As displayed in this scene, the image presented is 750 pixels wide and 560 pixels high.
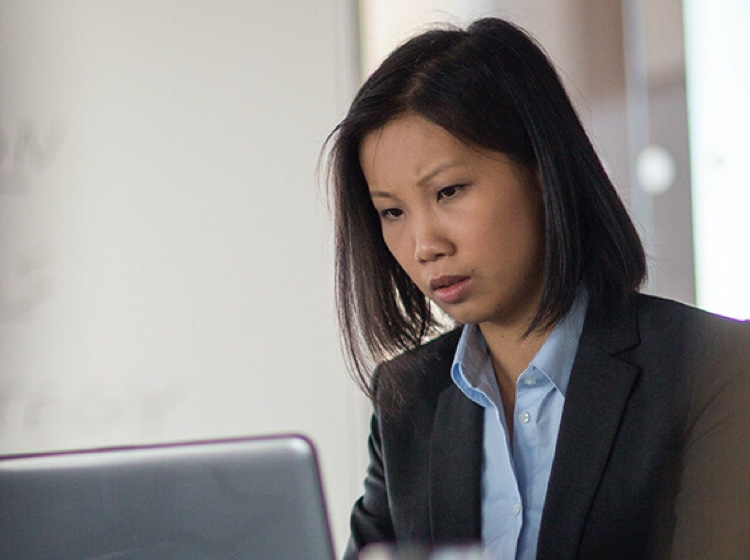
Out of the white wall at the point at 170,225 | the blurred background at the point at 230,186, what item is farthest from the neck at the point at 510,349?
the white wall at the point at 170,225

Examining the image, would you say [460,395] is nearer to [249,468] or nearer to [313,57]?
[249,468]

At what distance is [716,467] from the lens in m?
0.67

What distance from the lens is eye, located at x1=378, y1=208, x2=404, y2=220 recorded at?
2.36ft

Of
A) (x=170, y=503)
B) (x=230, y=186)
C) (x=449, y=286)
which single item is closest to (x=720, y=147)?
(x=449, y=286)

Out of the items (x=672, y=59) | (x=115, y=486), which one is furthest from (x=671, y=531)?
(x=672, y=59)

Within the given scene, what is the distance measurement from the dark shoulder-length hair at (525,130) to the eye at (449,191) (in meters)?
0.03

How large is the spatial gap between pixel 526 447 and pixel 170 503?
0.34 m

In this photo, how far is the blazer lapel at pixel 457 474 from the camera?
732 millimetres

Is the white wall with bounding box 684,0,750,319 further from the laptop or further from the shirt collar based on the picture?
the laptop

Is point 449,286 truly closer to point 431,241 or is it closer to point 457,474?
point 431,241

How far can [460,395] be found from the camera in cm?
78

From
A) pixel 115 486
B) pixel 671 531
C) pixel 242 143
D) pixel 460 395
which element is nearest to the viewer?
pixel 115 486

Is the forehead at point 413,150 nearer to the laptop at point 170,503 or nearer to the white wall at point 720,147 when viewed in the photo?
the laptop at point 170,503

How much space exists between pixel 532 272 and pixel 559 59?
48 cm
